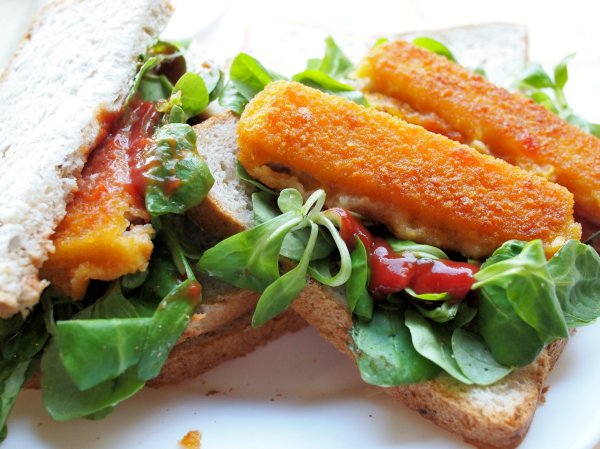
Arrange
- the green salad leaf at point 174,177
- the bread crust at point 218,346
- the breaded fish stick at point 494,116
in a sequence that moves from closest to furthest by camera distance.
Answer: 1. the green salad leaf at point 174,177
2. the bread crust at point 218,346
3. the breaded fish stick at point 494,116

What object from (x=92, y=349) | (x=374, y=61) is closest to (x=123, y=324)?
(x=92, y=349)

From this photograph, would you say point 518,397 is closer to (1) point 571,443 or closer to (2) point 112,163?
(1) point 571,443

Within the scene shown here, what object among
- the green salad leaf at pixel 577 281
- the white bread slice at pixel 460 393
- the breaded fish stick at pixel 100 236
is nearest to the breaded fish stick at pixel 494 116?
the green salad leaf at pixel 577 281

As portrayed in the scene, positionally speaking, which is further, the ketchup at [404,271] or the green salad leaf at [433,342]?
the ketchup at [404,271]

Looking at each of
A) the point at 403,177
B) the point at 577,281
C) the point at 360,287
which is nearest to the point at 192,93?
the point at 403,177

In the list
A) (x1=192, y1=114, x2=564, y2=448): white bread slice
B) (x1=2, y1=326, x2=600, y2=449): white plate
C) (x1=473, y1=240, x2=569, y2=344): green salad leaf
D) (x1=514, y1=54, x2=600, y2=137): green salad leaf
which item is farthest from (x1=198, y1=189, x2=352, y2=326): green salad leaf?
(x1=514, y1=54, x2=600, y2=137): green salad leaf

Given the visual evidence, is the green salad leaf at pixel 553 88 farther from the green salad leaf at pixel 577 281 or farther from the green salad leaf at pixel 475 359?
the green salad leaf at pixel 475 359
